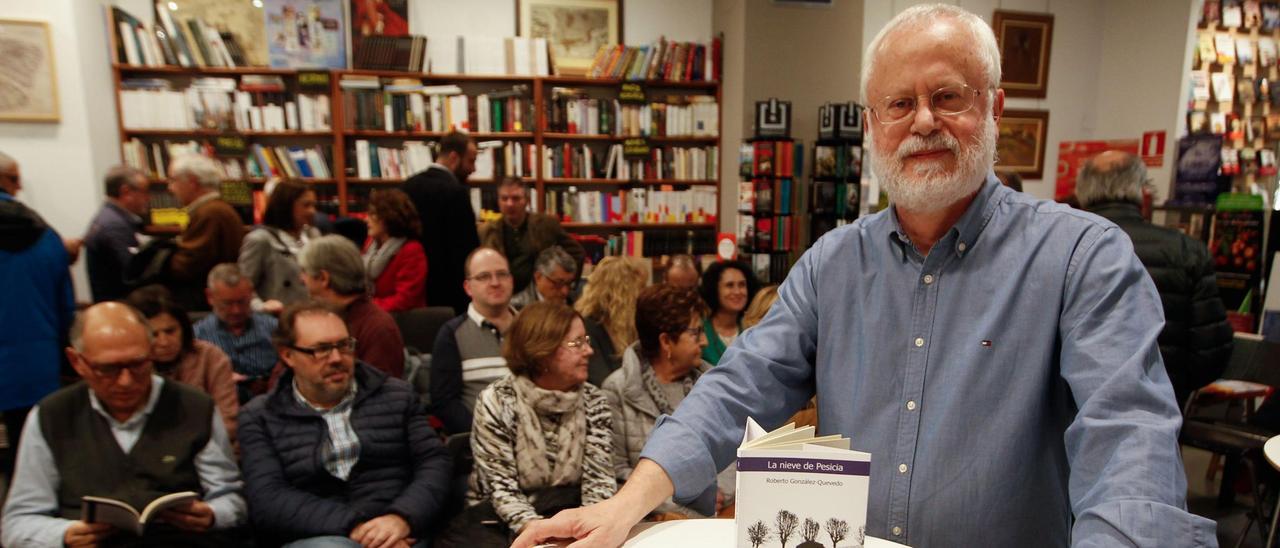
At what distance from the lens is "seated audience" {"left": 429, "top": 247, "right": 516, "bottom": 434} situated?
2.84 meters

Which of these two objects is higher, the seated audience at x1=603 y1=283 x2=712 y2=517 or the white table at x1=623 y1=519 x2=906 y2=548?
the white table at x1=623 y1=519 x2=906 y2=548

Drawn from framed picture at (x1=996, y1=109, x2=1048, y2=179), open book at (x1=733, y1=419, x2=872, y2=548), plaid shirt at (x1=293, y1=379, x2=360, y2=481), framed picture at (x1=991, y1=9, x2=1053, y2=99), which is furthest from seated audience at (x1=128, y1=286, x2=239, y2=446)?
framed picture at (x1=996, y1=109, x2=1048, y2=179)

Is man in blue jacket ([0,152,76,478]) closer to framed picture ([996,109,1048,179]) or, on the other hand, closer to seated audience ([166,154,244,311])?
seated audience ([166,154,244,311])

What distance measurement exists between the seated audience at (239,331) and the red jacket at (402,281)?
2.10 feet

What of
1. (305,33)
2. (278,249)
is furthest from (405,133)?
(278,249)

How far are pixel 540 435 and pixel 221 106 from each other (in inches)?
191

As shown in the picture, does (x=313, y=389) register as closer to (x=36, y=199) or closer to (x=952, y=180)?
(x=952, y=180)

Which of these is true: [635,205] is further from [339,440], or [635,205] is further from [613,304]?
[339,440]

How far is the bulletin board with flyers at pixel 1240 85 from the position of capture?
16.5ft

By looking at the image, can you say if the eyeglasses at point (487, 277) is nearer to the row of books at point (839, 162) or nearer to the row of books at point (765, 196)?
the row of books at point (765, 196)

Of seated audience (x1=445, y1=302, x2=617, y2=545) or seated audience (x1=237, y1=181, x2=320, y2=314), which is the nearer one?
seated audience (x1=445, y1=302, x2=617, y2=545)

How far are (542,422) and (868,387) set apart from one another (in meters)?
1.30

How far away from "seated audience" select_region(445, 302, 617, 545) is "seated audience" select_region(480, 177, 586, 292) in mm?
1925

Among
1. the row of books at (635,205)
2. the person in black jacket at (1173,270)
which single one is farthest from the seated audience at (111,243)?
the person in black jacket at (1173,270)
